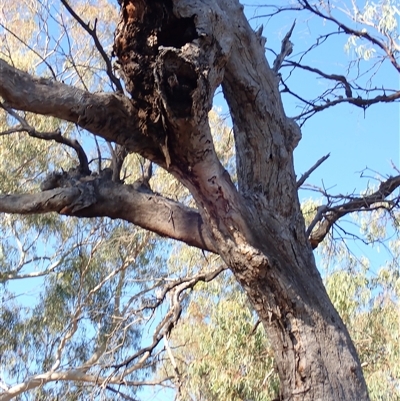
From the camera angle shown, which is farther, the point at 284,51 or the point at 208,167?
the point at 284,51

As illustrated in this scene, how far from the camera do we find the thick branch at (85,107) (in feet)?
6.67

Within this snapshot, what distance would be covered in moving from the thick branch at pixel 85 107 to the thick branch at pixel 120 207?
0.24 metres

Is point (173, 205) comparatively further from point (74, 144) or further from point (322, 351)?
point (322, 351)

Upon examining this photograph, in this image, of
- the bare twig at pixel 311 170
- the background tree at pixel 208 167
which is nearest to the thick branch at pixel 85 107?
the background tree at pixel 208 167

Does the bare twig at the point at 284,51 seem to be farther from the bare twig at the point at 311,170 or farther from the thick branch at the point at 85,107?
the thick branch at the point at 85,107

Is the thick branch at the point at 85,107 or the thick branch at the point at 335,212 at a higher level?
the thick branch at the point at 335,212

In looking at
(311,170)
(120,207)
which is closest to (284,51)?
(311,170)

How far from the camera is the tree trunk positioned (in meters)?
1.94

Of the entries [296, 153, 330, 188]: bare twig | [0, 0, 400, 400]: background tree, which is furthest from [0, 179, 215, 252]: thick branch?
[296, 153, 330, 188]: bare twig

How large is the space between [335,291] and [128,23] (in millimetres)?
5651

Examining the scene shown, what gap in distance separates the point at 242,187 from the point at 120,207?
1.58ft

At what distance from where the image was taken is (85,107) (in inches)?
85.1

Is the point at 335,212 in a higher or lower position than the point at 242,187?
higher

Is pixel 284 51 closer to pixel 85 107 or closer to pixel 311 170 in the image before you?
pixel 311 170
